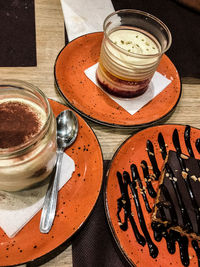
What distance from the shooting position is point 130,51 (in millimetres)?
901

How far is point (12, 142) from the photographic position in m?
0.57

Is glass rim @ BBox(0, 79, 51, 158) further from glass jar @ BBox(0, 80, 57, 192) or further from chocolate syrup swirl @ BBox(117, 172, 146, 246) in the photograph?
chocolate syrup swirl @ BBox(117, 172, 146, 246)

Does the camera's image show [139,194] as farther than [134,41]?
No

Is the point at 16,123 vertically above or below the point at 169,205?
above

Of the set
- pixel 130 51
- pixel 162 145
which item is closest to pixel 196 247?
pixel 162 145

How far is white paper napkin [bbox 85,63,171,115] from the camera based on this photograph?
93cm

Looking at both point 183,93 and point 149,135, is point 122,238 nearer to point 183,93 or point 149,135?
point 149,135

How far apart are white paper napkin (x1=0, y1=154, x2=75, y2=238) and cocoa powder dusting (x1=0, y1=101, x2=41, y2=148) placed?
6.8 inches

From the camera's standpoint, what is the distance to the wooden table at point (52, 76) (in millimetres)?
869

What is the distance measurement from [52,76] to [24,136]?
45 cm

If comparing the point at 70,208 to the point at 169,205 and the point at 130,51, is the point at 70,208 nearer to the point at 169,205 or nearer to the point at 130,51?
the point at 169,205

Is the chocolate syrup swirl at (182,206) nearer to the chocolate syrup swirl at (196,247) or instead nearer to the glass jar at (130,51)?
the chocolate syrup swirl at (196,247)

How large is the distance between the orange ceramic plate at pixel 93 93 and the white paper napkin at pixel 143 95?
0.01 meters

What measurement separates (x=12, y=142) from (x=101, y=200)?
321 mm
